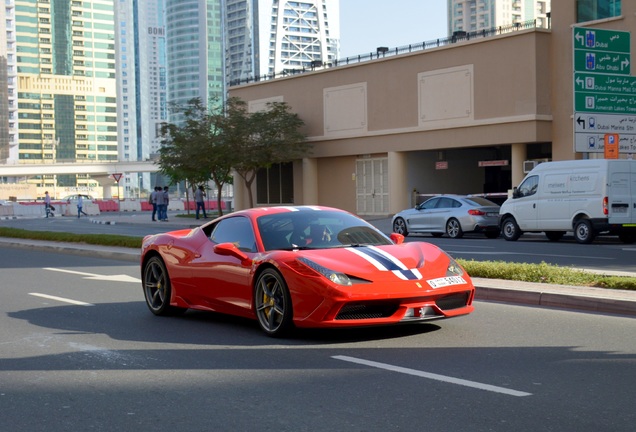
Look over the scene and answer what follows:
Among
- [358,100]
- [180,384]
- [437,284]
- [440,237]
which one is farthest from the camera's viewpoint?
[358,100]

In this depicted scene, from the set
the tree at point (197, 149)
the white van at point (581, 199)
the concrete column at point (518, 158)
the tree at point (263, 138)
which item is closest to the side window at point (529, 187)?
the white van at point (581, 199)

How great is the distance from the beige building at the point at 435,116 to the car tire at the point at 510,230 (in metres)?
7.53

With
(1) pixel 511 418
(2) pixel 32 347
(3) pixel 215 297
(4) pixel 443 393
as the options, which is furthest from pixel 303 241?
(1) pixel 511 418

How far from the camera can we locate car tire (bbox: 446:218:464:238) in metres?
29.8

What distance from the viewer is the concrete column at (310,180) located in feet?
170

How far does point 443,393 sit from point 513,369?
3.44 ft

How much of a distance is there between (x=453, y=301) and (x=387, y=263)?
29.6 inches

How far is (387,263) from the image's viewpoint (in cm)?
913

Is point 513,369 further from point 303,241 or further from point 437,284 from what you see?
point 303,241

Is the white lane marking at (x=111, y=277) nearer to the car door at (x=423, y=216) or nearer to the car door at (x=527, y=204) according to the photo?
the car door at (x=527, y=204)

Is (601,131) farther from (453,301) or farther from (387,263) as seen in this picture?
(387,263)

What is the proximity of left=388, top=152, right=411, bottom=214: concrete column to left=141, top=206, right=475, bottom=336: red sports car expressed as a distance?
35336 mm

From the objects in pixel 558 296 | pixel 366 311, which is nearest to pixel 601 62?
pixel 558 296

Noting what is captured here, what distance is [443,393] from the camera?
6.71 meters
